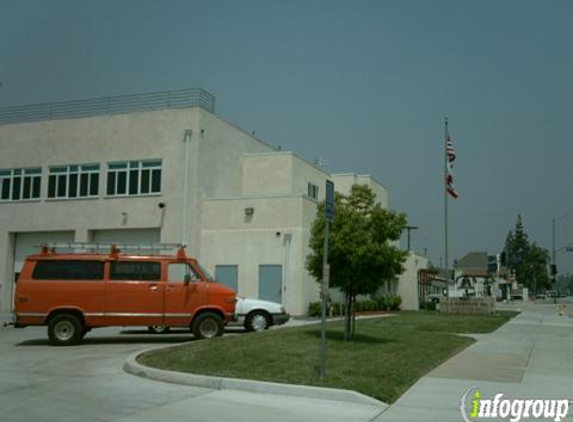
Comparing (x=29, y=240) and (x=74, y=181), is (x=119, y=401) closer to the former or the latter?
(x=74, y=181)

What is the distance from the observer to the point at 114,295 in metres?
18.4

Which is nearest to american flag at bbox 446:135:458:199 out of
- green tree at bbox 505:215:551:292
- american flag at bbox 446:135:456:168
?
american flag at bbox 446:135:456:168

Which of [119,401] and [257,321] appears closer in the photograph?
[119,401]

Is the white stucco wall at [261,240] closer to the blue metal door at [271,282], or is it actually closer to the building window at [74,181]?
the blue metal door at [271,282]

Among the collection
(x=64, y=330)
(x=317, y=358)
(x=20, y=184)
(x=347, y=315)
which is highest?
(x=20, y=184)

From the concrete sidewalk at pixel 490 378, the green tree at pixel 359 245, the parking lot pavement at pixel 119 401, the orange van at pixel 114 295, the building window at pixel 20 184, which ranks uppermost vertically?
the building window at pixel 20 184

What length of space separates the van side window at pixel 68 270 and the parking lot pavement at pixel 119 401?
414cm

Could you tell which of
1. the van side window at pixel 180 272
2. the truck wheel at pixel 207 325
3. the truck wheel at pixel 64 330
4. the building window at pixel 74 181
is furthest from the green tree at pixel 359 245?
the building window at pixel 74 181

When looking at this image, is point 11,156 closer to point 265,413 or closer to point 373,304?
point 373,304

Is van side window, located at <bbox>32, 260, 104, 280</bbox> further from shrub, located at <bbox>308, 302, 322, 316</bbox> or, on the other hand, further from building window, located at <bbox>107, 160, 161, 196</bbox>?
building window, located at <bbox>107, 160, 161, 196</bbox>

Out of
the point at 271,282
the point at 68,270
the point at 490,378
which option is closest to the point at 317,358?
the point at 490,378

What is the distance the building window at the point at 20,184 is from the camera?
1430 inches

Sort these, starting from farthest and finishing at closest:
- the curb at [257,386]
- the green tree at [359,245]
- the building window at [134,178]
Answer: the building window at [134,178]
the green tree at [359,245]
the curb at [257,386]

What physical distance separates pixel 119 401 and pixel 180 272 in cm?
930
